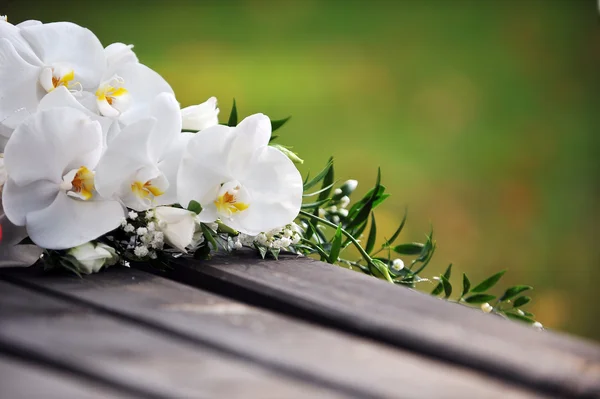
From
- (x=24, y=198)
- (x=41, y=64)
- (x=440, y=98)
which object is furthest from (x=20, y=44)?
(x=440, y=98)

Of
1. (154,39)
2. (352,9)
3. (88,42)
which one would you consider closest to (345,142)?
(352,9)

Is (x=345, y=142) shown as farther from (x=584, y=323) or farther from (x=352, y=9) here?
(x=584, y=323)

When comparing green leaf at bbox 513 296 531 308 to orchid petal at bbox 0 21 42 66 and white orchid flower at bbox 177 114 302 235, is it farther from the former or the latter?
orchid petal at bbox 0 21 42 66

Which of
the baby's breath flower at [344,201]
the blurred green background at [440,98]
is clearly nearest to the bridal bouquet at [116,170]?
the baby's breath flower at [344,201]

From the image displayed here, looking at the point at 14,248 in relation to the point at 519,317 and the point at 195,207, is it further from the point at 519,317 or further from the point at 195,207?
the point at 519,317

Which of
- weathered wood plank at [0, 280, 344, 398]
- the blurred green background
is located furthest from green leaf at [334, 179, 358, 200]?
the blurred green background

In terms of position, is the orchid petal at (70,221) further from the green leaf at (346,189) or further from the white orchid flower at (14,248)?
the green leaf at (346,189)
